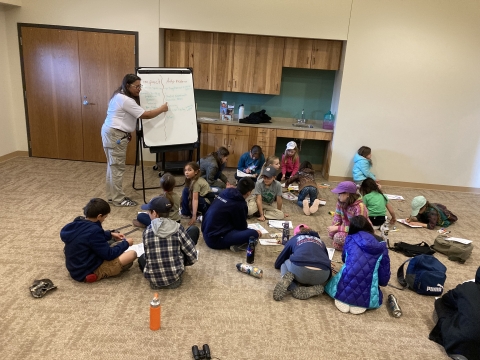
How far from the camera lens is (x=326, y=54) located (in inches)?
237

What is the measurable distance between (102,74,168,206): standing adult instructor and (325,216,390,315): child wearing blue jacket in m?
2.73

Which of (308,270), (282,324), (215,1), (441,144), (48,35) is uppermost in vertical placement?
(215,1)

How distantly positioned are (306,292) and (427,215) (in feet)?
8.01

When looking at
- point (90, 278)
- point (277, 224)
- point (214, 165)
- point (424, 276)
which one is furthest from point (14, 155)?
point (424, 276)

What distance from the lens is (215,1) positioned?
18.5 feet

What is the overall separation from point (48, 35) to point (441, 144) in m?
6.36

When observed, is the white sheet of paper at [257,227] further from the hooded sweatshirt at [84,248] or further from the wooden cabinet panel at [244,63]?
the wooden cabinet panel at [244,63]

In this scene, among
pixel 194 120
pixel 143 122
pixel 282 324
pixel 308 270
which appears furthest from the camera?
pixel 194 120

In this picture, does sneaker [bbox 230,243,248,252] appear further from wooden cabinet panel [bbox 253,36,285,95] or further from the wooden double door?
wooden cabinet panel [bbox 253,36,285,95]

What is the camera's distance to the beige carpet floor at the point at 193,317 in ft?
7.84

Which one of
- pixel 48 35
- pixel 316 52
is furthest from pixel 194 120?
pixel 48 35

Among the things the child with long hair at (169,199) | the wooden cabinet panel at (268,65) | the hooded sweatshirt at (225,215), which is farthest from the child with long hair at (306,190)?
the child with long hair at (169,199)

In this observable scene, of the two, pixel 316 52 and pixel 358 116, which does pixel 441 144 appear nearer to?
pixel 358 116

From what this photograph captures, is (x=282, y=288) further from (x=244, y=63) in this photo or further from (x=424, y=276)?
(x=244, y=63)
